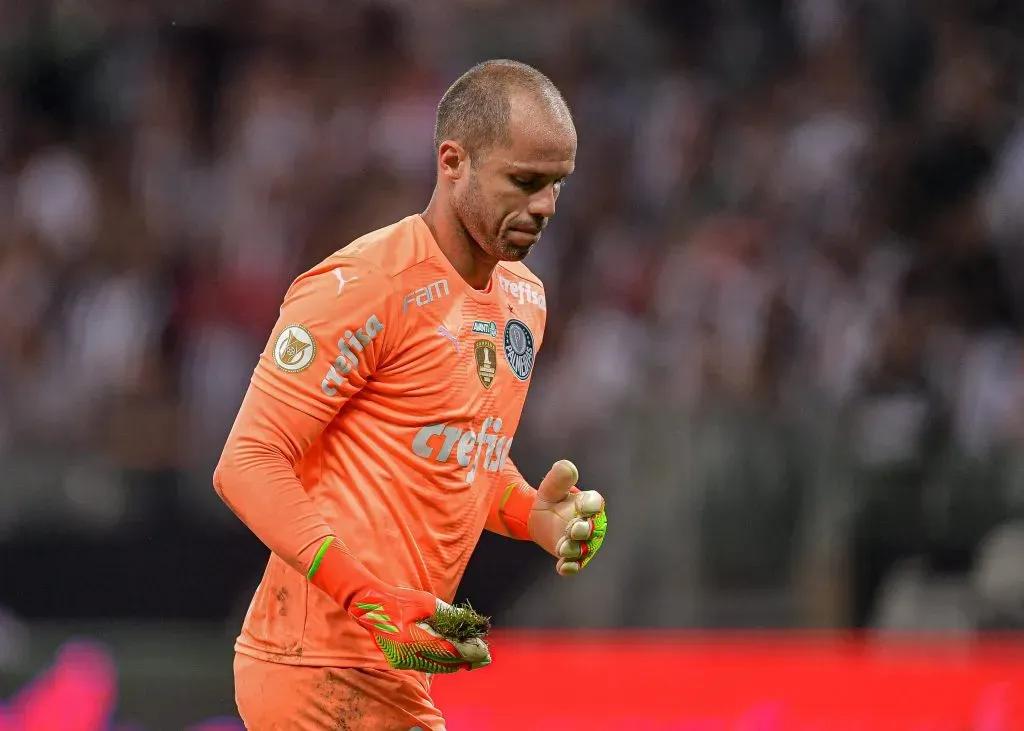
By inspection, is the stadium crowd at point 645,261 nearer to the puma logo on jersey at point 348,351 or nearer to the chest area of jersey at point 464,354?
the chest area of jersey at point 464,354

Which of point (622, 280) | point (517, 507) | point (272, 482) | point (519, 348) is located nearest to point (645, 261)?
point (622, 280)

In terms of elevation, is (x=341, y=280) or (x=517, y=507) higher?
(x=341, y=280)

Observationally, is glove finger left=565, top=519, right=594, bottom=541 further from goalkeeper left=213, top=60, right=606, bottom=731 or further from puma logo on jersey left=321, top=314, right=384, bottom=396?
puma logo on jersey left=321, top=314, right=384, bottom=396

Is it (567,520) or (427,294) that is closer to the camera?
(427,294)

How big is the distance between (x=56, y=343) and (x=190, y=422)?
1.31 m

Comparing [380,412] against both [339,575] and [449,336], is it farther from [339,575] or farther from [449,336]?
[339,575]

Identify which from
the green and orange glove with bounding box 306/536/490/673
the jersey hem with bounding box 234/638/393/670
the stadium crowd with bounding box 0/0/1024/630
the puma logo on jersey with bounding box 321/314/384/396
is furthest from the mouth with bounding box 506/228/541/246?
the stadium crowd with bounding box 0/0/1024/630

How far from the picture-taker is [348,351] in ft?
10.8

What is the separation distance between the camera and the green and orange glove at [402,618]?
10.3ft

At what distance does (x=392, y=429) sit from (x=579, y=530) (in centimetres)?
48

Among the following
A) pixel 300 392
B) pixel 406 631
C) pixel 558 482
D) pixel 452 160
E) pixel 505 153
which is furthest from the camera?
pixel 558 482

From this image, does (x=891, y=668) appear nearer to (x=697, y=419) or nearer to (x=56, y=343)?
(x=697, y=419)

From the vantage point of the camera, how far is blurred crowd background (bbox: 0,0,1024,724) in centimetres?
736

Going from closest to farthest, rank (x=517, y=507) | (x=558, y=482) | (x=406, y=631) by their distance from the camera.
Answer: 1. (x=406, y=631)
2. (x=558, y=482)
3. (x=517, y=507)
